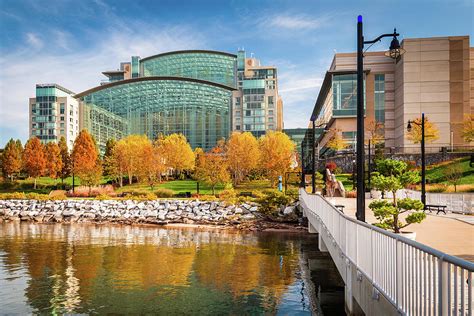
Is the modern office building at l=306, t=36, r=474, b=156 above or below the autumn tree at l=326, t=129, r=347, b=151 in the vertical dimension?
above

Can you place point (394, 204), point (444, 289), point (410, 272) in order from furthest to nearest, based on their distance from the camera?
1. point (394, 204)
2. point (410, 272)
3. point (444, 289)

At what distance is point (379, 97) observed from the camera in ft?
260

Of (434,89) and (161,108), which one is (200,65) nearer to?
(161,108)

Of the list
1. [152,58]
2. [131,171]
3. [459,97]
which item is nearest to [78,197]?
[131,171]

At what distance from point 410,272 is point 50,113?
4958 inches

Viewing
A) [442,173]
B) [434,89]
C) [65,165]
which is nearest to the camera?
[442,173]

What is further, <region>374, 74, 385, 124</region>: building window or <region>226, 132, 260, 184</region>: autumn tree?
<region>374, 74, 385, 124</region>: building window

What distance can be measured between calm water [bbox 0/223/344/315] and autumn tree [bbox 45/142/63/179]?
44724 mm

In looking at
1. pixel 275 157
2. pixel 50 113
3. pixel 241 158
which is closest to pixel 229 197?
pixel 275 157

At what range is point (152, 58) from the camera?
136 meters

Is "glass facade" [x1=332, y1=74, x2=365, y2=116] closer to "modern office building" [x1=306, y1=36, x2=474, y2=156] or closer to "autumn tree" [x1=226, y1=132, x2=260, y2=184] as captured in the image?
"modern office building" [x1=306, y1=36, x2=474, y2=156]

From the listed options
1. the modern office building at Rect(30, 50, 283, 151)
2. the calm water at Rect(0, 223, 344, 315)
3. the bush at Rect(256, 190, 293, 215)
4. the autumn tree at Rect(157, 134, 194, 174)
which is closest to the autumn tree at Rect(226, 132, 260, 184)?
the autumn tree at Rect(157, 134, 194, 174)

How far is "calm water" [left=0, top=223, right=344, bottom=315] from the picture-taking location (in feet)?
48.6

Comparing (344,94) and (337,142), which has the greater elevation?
(344,94)
